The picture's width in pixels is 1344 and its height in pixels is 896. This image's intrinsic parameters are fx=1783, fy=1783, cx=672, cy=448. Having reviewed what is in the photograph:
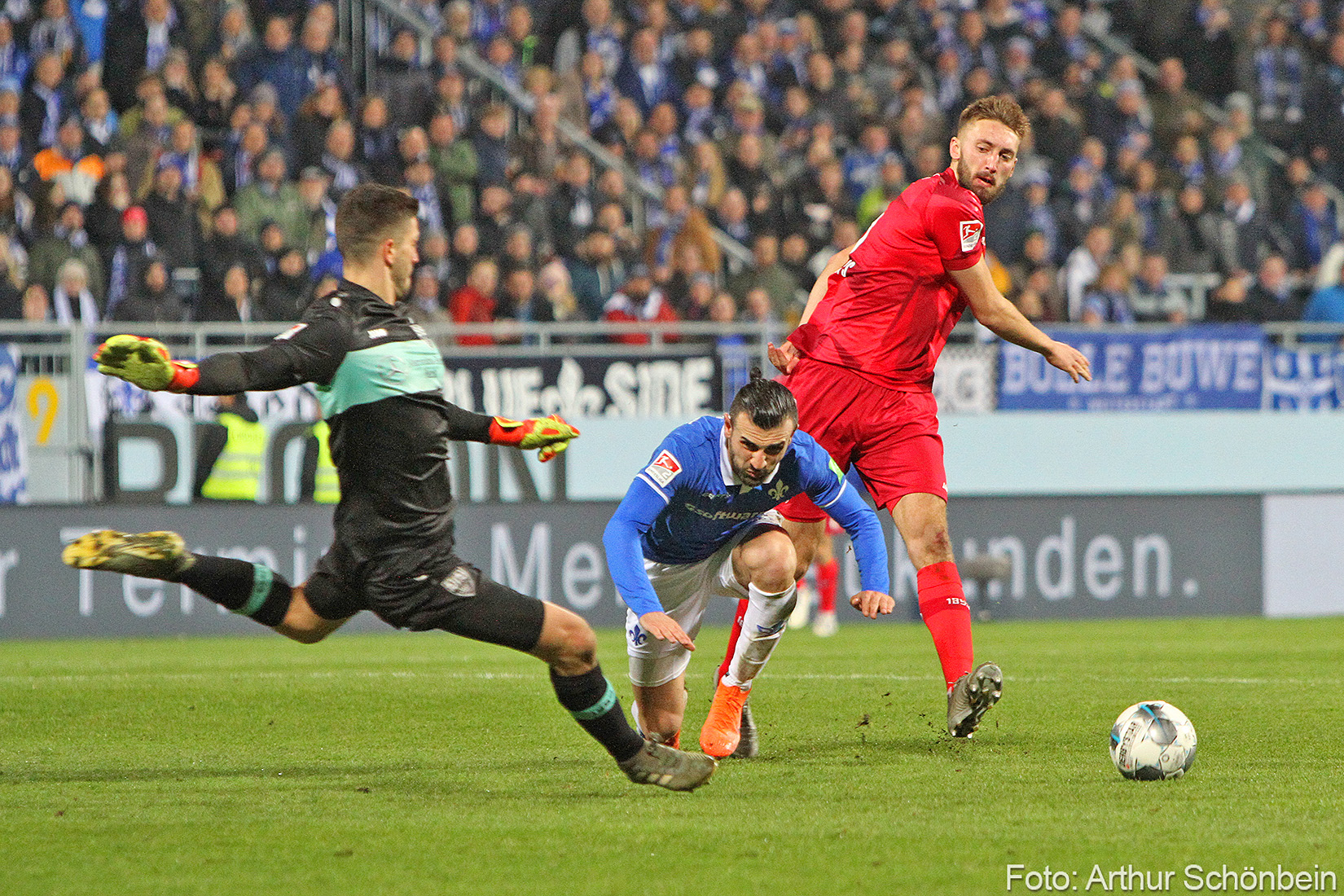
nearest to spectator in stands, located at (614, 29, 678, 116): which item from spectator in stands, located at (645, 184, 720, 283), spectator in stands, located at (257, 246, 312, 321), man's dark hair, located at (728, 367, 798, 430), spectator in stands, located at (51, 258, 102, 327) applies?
spectator in stands, located at (645, 184, 720, 283)

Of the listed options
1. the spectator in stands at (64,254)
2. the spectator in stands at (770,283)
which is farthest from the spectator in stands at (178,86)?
the spectator in stands at (770,283)

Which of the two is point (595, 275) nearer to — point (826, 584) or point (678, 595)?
point (826, 584)

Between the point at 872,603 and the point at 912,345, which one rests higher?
the point at 912,345

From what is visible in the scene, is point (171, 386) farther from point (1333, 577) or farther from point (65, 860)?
point (1333, 577)

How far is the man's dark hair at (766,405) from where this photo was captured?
5656 millimetres

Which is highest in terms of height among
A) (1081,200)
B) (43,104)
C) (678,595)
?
(43,104)

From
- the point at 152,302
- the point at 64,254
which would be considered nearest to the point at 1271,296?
the point at 152,302

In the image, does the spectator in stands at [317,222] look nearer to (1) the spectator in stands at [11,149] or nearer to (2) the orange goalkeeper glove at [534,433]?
(1) the spectator in stands at [11,149]

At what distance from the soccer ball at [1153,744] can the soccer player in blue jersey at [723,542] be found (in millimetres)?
881

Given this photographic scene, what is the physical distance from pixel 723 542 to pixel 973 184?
5.82 ft

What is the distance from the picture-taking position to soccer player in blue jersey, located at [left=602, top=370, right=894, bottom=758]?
18.6ft

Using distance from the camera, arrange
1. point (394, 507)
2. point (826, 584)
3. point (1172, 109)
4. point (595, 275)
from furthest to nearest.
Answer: point (1172, 109)
point (595, 275)
point (826, 584)
point (394, 507)

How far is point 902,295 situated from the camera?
23.3 feet

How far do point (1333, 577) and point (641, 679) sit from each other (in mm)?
10262
